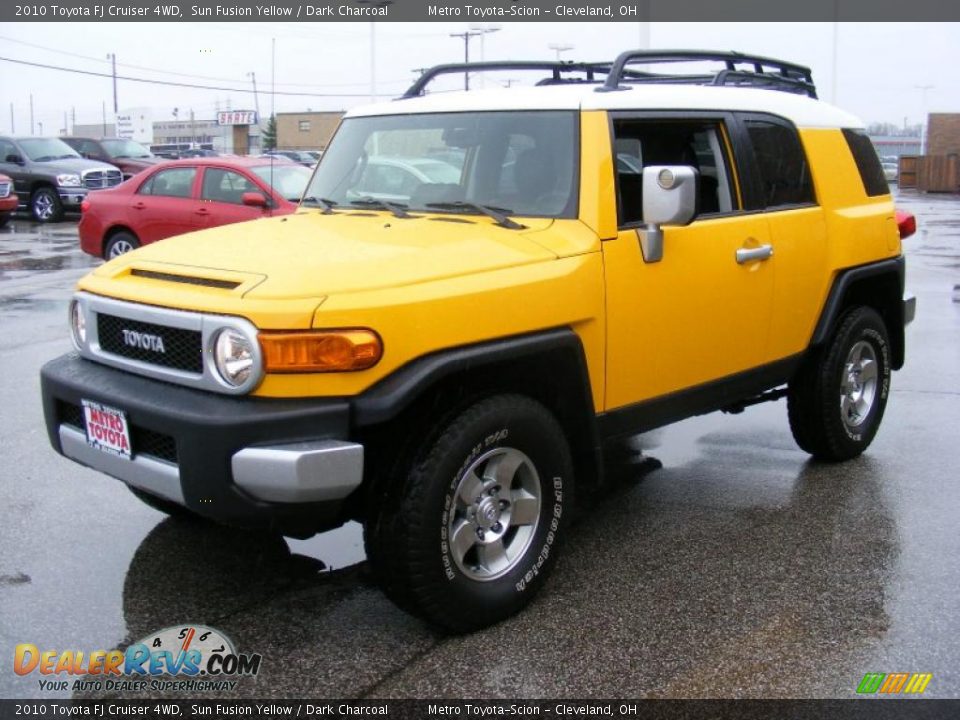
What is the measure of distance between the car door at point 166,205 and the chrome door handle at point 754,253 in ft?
29.0

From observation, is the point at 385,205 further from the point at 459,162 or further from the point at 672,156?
the point at 672,156

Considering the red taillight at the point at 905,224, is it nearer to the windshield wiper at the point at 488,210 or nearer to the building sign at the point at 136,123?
the windshield wiper at the point at 488,210

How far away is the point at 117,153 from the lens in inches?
1067

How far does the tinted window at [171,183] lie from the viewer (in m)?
12.7

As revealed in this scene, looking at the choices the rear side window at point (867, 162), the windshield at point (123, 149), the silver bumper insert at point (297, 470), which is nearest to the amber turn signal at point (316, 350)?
the silver bumper insert at point (297, 470)

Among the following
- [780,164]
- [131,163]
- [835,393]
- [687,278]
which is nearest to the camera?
[687,278]

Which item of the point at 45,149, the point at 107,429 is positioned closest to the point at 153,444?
the point at 107,429

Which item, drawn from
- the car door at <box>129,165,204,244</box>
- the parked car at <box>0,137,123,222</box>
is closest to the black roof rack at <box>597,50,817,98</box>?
the car door at <box>129,165,204,244</box>

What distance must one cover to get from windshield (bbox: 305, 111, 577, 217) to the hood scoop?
3.87 feet

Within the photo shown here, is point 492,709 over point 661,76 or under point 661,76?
under

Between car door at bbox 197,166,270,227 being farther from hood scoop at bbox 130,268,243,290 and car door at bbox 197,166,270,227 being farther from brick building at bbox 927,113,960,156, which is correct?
brick building at bbox 927,113,960,156

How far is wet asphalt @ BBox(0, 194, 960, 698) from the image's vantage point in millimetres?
3549

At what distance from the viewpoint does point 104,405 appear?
3701 millimetres

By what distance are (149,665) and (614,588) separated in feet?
5.89
